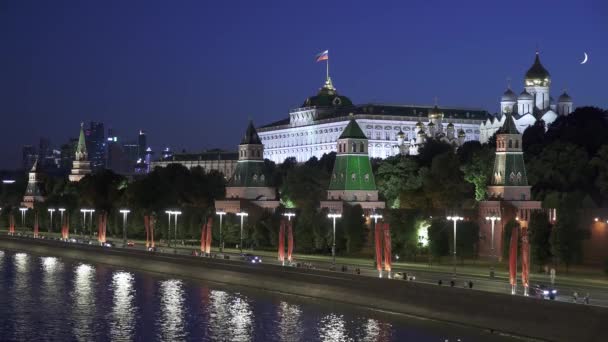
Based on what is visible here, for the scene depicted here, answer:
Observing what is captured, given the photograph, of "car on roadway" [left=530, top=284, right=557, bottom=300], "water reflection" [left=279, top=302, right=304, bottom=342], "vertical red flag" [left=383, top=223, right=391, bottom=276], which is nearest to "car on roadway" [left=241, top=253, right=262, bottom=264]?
"vertical red flag" [left=383, top=223, right=391, bottom=276]

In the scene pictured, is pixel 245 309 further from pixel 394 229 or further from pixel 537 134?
pixel 537 134

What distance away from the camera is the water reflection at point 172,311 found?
49938 mm

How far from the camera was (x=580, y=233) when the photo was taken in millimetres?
67125

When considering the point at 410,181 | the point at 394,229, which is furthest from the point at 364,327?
the point at 410,181

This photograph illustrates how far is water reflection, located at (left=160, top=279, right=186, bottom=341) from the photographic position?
164ft

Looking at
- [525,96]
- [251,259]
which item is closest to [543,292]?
[251,259]

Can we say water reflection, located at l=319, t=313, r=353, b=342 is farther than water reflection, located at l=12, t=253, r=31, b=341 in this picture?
No

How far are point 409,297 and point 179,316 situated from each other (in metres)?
11.5

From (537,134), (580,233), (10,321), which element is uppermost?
(537,134)

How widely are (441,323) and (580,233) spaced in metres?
20.2

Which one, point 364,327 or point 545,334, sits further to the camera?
point 364,327

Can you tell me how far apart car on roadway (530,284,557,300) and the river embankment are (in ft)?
6.31

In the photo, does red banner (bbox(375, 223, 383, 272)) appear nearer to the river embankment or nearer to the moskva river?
the river embankment

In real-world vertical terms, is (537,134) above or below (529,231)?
above
